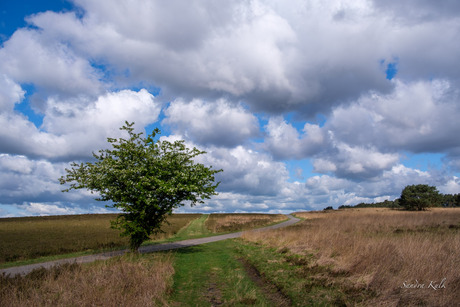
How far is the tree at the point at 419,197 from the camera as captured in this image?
8425cm

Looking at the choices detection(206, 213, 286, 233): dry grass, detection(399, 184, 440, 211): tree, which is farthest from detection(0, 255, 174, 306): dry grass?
detection(399, 184, 440, 211): tree

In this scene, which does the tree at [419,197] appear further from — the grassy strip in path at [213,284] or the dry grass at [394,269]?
the grassy strip in path at [213,284]

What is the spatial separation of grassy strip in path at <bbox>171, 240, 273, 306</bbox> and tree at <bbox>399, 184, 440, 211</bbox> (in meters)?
87.7

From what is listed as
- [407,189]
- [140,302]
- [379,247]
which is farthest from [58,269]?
[407,189]

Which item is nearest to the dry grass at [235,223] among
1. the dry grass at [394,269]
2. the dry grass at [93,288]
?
the dry grass at [394,269]

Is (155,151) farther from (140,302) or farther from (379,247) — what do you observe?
(379,247)

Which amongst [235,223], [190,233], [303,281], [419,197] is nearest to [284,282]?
[303,281]

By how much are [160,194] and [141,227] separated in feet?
8.39

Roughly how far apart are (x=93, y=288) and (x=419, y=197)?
100m

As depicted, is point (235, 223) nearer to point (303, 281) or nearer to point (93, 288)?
point (303, 281)

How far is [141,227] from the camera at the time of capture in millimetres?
19062

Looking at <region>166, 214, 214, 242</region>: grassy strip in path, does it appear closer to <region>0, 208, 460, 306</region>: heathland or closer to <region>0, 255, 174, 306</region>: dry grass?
<region>0, 208, 460, 306</region>: heathland

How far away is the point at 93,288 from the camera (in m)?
9.47

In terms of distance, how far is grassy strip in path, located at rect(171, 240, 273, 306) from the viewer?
33.6ft
